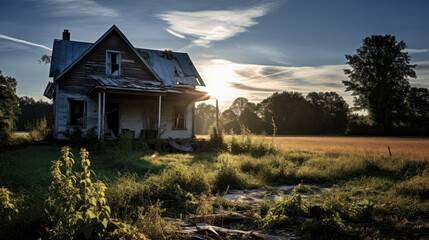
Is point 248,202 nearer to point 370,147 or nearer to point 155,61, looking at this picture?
point 370,147

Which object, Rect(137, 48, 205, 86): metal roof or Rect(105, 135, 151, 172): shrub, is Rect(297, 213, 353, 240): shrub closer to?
Rect(105, 135, 151, 172): shrub

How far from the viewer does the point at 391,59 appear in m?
38.8

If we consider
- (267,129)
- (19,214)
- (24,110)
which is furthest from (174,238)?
(24,110)

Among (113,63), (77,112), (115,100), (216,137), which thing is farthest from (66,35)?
(216,137)

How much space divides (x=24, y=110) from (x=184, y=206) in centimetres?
6058

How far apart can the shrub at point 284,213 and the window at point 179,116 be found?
1545 cm

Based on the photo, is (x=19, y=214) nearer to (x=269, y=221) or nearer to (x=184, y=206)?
(x=184, y=206)

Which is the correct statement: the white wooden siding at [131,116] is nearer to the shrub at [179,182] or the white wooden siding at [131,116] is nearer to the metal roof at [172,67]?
the metal roof at [172,67]

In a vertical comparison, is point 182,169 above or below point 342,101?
below

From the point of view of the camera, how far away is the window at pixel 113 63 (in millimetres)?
18031

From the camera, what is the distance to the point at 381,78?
3853cm

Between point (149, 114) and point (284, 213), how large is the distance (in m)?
15.1

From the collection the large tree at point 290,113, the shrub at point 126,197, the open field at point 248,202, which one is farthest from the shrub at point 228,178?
the large tree at point 290,113

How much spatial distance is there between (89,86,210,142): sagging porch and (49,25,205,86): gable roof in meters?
1.49
